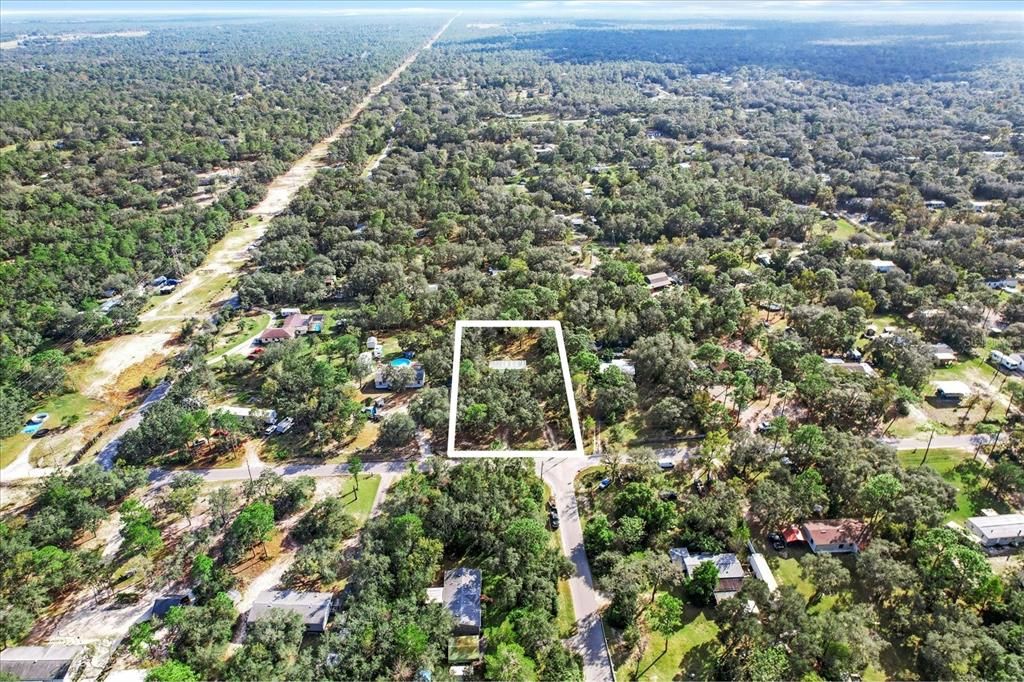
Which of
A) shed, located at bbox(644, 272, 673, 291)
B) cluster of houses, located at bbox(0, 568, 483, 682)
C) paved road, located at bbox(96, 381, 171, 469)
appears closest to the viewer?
cluster of houses, located at bbox(0, 568, 483, 682)

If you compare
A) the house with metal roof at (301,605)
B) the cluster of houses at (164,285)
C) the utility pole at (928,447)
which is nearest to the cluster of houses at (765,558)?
the utility pole at (928,447)

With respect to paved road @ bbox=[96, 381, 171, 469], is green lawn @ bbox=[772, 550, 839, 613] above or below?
below

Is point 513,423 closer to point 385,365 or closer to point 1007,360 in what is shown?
point 385,365

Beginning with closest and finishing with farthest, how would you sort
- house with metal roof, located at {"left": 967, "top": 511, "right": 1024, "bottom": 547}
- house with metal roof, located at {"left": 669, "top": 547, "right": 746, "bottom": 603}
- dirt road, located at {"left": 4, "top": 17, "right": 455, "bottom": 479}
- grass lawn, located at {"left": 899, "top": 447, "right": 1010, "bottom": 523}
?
house with metal roof, located at {"left": 669, "top": 547, "right": 746, "bottom": 603} < house with metal roof, located at {"left": 967, "top": 511, "right": 1024, "bottom": 547} < grass lawn, located at {"left": 899, "top": 447, "right": 1010, "bottom": 523} < dirt road, located at {"left": 4, "top": 17, "right": 455, "bottom": 479}

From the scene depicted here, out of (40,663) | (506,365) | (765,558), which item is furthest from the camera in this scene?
(506,365)

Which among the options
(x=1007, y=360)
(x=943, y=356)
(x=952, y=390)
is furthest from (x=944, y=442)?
(x=1007, y=360)

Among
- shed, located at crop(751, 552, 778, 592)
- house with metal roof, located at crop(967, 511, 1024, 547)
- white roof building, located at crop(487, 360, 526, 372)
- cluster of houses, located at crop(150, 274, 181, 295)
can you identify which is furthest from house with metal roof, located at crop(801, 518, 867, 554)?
cluster of houses, located at crop(150, 274, 181, 295)

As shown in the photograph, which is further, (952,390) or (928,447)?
(952,390)

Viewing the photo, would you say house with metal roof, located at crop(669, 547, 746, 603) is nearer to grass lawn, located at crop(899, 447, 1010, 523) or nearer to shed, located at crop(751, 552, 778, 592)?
shed, located at crop(751, 552, 778, 592)
